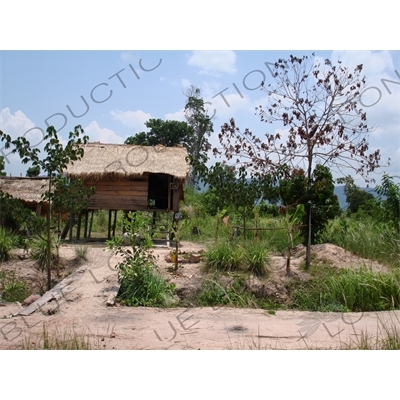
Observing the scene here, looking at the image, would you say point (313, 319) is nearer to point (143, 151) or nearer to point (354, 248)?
point (354, 248)

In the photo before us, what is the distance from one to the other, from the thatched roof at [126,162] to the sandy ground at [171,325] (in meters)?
6.37

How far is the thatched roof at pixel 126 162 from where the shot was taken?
43.6ft

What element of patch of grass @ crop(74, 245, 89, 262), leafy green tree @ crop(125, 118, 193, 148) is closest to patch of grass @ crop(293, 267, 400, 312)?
patch of grass @ crop(74, 245, 89, 262)

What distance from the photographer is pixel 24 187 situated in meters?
13.7

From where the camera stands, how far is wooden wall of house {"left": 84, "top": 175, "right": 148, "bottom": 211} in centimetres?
1362

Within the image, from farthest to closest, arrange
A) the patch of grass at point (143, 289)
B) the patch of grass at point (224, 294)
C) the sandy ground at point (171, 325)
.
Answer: the patch of grass at point (224, 294) → the patch of grass at point (143, 289) → the sandy ground at point (171, 325)

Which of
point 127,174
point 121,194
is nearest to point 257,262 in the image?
point 127,174

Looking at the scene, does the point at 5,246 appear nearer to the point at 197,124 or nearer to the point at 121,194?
the point at 121,194

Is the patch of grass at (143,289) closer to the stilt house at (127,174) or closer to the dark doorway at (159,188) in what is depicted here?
the stilt house at (127,174)

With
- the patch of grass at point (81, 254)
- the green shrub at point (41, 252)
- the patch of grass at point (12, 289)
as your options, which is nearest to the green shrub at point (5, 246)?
the green shrub at point (41, 252)

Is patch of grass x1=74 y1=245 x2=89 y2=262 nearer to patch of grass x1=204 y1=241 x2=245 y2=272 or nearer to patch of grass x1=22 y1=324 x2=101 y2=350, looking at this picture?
patch of grass x1=204 y1=241 x2=245 y2=272

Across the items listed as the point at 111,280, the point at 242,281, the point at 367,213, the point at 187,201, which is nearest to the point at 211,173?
the point at 242,281

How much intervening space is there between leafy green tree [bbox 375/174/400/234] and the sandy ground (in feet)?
17.6

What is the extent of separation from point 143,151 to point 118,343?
33.2ft
